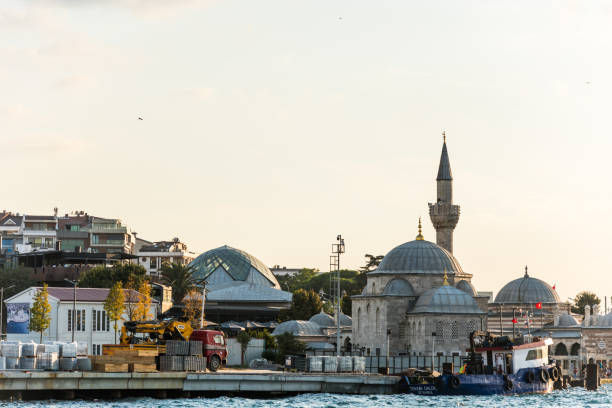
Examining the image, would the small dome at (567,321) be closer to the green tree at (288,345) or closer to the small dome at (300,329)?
the small dome at (300,329)

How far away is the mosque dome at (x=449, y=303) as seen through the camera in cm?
8525

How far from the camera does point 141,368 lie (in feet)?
179

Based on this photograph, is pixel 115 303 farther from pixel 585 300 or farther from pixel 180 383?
pixel 585 300

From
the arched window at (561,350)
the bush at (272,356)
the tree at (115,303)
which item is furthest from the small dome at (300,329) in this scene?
the tree at (115,303)

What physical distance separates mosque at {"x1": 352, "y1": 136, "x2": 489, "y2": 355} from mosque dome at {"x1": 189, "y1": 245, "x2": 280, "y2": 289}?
156ft

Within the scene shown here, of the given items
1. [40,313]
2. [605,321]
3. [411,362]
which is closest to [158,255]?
[605,321]

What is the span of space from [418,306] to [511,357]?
2368cm

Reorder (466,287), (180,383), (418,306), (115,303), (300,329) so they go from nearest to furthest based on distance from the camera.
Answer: (180,383) < (115,303) < (418,306) < (466,287) < (300,329)

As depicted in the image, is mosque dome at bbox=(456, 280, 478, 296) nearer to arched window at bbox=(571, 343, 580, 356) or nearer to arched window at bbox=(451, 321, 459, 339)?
arched window at bbox=(451, 321, 459, 339)

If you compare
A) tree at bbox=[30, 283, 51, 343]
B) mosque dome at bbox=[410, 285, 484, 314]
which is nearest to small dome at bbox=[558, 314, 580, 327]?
mosque dome at bbox=[410, 285, 484, 314]

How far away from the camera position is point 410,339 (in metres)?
87.9

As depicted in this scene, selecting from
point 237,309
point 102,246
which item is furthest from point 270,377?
point 102,246

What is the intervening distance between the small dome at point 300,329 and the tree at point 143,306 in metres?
16.9

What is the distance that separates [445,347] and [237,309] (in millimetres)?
41397
